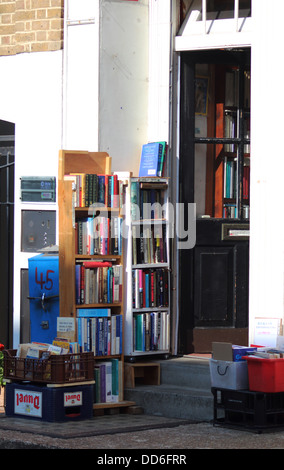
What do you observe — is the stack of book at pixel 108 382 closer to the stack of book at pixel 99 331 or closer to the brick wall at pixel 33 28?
the stack of book at pixel 99 331

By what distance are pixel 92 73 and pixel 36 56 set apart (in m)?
0.84

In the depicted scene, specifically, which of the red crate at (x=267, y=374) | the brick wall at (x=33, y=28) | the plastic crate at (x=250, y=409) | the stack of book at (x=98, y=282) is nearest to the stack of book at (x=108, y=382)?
the stack of book at (x=98, y=282)

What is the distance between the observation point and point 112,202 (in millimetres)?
10648

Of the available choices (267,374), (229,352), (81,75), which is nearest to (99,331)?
(229,352)

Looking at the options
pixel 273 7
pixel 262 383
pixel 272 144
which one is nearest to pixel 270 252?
pixel 272 144

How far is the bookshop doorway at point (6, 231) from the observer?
12.0 metres

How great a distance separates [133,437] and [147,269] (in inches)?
94.8

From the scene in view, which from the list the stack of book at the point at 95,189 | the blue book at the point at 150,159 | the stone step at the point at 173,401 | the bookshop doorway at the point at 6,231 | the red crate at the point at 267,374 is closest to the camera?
the red crate at the point at 267,374

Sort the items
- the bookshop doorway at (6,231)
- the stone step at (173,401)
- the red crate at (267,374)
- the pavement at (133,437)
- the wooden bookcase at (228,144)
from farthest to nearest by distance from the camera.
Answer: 1. the bookshop doorway at (6,231)
2. the wooden bookcase at (228,144)
3. the stone step at (173,401)
4. the red crate at (267,374)
5. the pavement at (133,437)

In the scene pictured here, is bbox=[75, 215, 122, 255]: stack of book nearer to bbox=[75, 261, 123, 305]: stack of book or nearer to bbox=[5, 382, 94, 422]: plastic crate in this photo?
bbox=[75, 261, 123, 305]: stack of book

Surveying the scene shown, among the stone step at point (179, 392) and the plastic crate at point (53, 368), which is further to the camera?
the stone step at point (179, 392)

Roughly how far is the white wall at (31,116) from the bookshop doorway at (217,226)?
134 cm

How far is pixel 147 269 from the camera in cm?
1099
